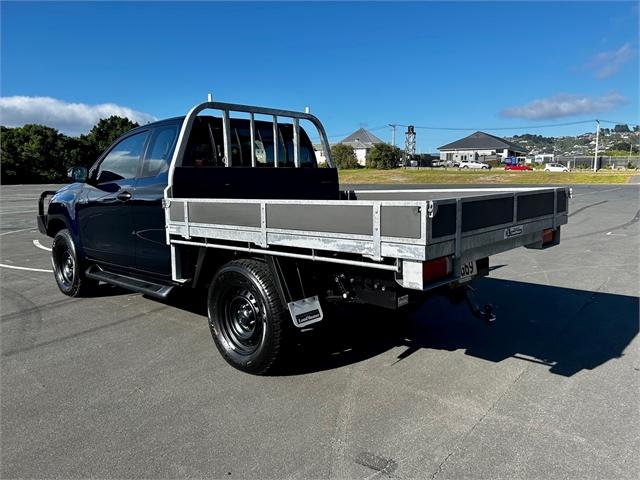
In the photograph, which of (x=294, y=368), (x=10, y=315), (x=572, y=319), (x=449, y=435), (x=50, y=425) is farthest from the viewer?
(x=10, y=315)

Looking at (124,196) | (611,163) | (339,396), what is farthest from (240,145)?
(611,163)

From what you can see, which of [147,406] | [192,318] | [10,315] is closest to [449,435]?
[147,406]

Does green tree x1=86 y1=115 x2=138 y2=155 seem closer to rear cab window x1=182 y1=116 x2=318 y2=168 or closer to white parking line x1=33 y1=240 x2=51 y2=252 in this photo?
white parking line x1=33 y1=240 x2=51 y2=252

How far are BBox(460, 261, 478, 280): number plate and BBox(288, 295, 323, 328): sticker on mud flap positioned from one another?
112 centimetres

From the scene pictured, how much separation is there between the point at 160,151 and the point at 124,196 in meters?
0.70

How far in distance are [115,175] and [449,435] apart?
4712 millimetres

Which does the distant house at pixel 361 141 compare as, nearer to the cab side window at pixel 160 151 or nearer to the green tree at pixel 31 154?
the green tree at pixel 31 154

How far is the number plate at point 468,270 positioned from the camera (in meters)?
3.53

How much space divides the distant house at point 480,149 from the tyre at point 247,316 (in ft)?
341

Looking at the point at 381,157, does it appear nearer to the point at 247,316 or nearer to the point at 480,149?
the point at 480,149

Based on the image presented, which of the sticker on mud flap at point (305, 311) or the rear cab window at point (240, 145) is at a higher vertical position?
the rear cab window at point (240, 145)

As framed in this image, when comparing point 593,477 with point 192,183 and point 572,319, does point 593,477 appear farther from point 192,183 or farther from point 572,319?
point 192,183

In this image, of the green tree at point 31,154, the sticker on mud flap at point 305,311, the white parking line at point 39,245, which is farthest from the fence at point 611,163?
the sticker on mud flap at point 305,311

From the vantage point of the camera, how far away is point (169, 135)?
203 inches
